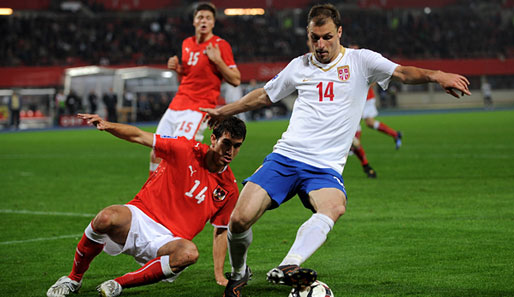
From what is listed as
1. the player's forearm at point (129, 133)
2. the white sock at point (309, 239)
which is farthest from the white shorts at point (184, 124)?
the white sock at point (309, 239)

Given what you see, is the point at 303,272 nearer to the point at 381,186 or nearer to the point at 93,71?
the point at 381,186

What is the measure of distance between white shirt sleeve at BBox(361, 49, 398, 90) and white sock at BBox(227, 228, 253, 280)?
1.42 meters

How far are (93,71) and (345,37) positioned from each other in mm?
20646

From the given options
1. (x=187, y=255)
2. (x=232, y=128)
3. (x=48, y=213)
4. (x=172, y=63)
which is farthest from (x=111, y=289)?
(x=48, y=213)

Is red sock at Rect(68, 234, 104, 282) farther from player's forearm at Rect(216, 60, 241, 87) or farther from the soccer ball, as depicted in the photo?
player's forearm at Rect(216, 60, 241, 87)

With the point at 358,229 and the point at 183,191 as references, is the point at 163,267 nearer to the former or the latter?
the point at 183,191

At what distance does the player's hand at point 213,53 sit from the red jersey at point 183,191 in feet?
11.4

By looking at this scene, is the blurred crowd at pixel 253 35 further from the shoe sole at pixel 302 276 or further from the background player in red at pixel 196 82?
the shoe sole at pixel 302 276

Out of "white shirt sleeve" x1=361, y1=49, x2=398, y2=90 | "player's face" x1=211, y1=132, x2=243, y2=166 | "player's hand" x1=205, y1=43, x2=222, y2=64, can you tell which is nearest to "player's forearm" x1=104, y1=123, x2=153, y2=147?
"player's face" x1=211, y1=132, x2=243, y2=166

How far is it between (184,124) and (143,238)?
166 inches

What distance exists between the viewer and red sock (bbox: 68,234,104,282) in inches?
205

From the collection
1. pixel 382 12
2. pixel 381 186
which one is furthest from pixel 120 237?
pixel 382 12

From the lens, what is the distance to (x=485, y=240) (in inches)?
273

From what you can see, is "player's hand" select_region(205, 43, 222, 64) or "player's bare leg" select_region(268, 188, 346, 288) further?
"player's hand" select_region(205, 43, 222, 64)
